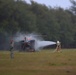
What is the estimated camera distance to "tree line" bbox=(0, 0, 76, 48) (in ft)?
268

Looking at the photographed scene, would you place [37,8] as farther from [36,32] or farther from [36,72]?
[36,72]

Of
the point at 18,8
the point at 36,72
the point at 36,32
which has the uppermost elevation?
the point at 18,8

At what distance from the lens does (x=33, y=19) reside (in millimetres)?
90062

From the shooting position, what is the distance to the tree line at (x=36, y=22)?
81688 mm

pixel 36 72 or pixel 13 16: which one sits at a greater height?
pixel 13 16

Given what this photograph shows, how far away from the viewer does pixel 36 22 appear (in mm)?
94750

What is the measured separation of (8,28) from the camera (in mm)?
82750

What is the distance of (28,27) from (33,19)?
402 cm

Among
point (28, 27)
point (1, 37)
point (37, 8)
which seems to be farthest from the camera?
point (37, 8)

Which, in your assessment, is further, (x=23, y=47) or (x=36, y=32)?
(x=36, y=32)

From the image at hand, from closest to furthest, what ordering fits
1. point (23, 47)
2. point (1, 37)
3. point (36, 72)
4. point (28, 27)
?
point (36, 72), point (23, 47), point (1, 37), point (28, 27)

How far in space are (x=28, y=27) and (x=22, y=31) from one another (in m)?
2.75

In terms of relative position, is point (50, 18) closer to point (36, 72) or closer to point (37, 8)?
point (37, 8)

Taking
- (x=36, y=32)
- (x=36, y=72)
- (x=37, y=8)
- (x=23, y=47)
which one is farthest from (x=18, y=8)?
(x=36, y=72)
